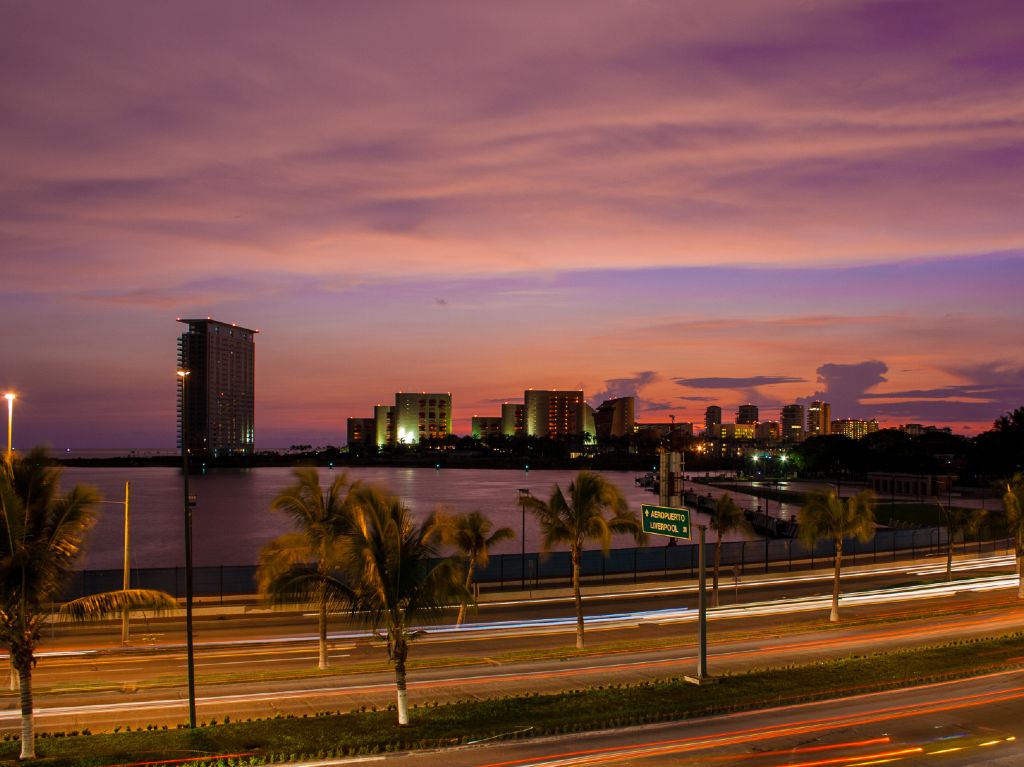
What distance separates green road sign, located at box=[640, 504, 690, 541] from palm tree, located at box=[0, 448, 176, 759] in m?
12.0

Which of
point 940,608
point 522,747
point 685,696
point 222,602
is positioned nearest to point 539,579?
point 222,602

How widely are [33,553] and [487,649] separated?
52.6ft

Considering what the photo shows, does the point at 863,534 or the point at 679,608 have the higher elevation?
the point at 863,534

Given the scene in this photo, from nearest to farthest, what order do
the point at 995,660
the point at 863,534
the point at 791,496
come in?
the point at 995,660 → the point at 863,534 → the point at 791,496

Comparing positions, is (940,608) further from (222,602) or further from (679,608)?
(222,602)

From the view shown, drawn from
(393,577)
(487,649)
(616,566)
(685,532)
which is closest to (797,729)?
(685,532)

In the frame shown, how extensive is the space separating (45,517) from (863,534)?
28169mm

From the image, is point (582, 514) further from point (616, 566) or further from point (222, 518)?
point (222, 518)

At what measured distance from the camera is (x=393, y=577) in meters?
16.8

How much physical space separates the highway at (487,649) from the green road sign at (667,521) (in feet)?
12.9

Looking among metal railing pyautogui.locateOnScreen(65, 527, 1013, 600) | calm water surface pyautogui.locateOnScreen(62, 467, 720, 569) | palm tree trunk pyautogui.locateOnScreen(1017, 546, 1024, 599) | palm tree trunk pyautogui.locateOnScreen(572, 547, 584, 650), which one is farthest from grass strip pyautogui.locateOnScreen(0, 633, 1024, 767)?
calm water surface pyautogui.locateOnScreen(62, 467, 720, 569)

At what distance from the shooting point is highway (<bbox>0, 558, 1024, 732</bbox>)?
793 inches

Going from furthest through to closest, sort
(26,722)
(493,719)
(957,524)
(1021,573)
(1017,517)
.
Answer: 1. (957,524)
2. (1017,517)
3. (1021,573)
4. (493,719)
5. (26,722)

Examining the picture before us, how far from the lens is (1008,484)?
40438 mm
